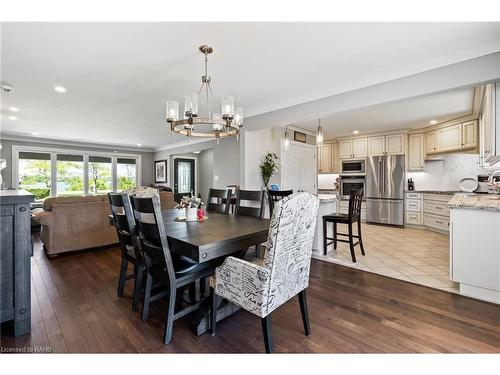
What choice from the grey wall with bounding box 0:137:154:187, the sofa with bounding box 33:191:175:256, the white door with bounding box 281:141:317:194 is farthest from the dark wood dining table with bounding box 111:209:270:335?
the grey wall with bounding box 0:137:154:187

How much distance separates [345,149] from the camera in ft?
21.1

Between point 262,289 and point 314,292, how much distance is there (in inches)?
49.4

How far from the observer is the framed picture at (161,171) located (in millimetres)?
8406

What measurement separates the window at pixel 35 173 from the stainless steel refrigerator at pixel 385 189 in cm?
896

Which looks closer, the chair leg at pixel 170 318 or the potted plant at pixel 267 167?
the chair leg at pixel 170 318

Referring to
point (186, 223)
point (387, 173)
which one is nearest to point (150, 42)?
point (186, 223)

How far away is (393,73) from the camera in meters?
2.62

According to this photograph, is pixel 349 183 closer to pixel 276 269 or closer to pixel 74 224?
pixel 276 269

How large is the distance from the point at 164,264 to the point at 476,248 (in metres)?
2.81

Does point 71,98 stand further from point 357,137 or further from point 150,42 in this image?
point 357,137

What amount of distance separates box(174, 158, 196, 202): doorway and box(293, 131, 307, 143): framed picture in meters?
4.51

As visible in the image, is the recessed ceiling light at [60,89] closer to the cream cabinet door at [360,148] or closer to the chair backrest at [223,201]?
the chair backrest at [223,201]

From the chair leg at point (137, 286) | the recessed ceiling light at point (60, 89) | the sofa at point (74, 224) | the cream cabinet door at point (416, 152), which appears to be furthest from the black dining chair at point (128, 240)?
the cream cabinet door at point (416, 152)

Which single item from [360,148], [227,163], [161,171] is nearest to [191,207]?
[227,163]
